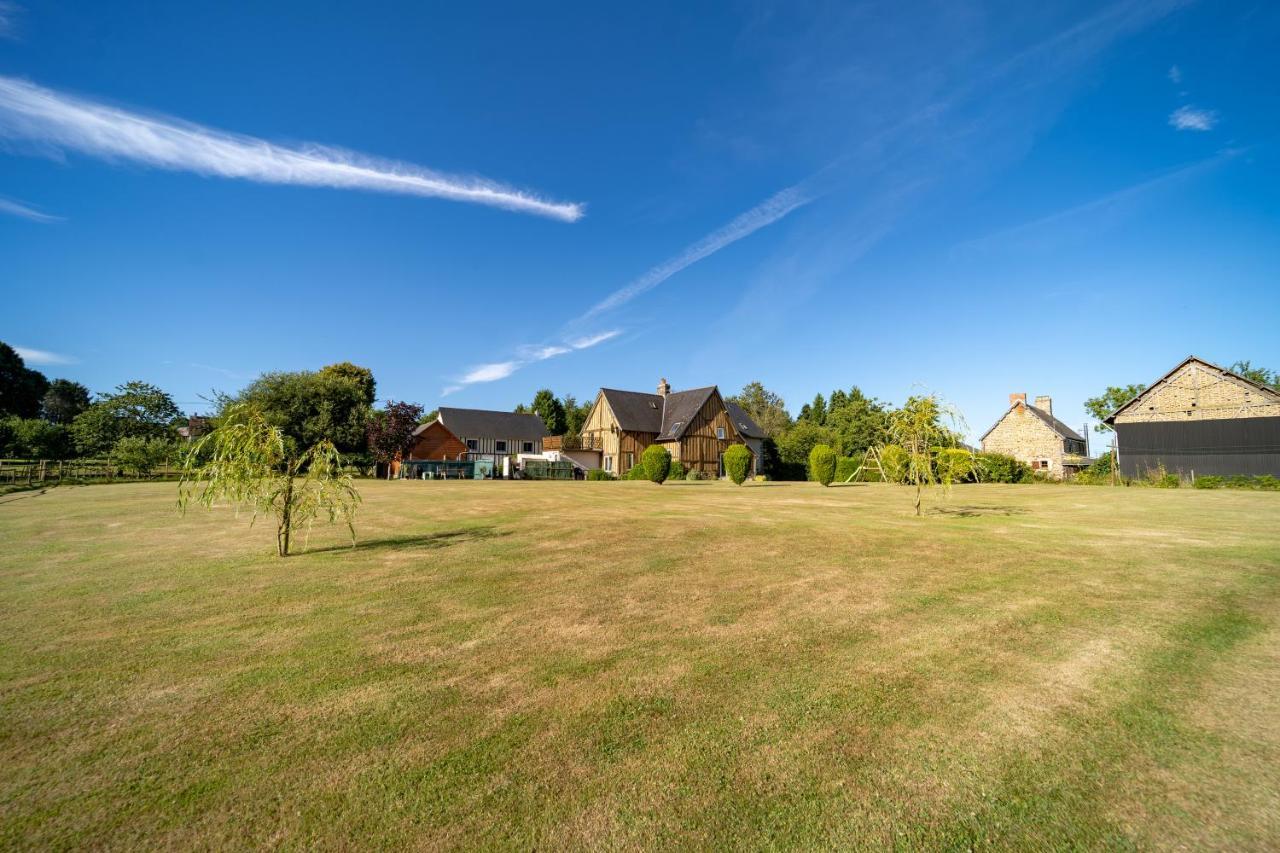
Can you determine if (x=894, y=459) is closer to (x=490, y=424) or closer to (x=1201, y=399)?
(x=1201, y=399)

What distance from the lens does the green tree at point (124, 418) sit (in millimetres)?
48219

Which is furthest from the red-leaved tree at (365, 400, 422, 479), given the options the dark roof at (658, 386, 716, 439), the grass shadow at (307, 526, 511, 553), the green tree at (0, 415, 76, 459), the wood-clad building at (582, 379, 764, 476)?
the grass shadow at (307, 526, 511, 553)

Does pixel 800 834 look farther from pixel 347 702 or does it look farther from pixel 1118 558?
pixel 1118 558

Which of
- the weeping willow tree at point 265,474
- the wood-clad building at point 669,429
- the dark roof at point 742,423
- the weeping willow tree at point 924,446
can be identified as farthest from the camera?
the dark roof at point 742,423

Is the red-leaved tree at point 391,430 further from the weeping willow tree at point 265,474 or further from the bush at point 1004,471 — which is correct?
the bush at point 1004,471

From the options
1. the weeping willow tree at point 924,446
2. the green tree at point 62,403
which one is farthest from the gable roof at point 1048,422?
the green tree at point 62,403

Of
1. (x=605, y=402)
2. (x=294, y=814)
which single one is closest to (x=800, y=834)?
(x=294, y=814)

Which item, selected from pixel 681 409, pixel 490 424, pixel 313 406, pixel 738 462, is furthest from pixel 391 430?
pixel 738 462

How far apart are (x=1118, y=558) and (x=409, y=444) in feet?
151

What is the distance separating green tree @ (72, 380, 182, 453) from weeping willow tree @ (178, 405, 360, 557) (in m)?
55.9

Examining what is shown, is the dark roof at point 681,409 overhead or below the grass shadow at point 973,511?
overhead

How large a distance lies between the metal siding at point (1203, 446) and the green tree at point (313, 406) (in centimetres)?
5566

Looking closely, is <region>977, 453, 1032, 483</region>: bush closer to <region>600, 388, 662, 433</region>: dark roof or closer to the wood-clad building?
the wood-clad building

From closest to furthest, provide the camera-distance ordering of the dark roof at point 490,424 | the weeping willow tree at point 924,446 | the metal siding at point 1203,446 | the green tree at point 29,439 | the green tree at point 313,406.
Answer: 1. the weeping willow tree at point 924,446
2. the metal siding at point 1203,446
3. the green tree at point 313,406
4. the green tree at point 29,439
5. the dark roof at point 490,424
